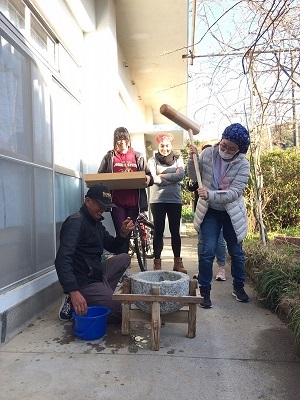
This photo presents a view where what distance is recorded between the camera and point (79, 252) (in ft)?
9.17

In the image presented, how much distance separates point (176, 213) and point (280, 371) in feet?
7.76

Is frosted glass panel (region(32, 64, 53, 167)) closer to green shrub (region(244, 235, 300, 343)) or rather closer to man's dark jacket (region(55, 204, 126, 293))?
man's dark jacket (region(55, 204, 126, 293))

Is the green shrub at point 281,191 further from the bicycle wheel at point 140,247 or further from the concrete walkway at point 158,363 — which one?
the concrete walkway at point 158,363

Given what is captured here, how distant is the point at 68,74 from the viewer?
432 centimetres

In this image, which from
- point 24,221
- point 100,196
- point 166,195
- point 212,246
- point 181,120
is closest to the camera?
point 100,196

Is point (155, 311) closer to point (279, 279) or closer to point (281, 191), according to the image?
point (279, 279)

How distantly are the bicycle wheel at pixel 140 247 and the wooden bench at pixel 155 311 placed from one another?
1.65 m

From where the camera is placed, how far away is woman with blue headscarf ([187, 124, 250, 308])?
3.09 metres

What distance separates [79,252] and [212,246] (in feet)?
4.02

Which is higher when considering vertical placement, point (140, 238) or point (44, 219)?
point (44, 219)

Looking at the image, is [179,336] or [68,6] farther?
[68,6]

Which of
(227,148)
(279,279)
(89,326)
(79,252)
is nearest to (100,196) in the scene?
(79,252)

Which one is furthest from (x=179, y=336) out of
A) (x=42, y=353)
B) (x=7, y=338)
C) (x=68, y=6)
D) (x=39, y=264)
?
(x=68, y=6)

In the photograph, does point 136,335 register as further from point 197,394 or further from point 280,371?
point 280,371
